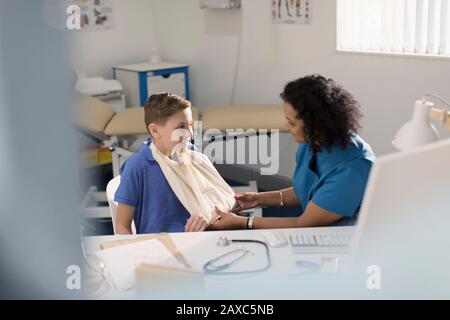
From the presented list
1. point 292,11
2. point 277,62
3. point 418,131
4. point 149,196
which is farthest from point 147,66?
point 418,131

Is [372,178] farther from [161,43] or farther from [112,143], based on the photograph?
[161,43]

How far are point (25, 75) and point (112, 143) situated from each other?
2.38m

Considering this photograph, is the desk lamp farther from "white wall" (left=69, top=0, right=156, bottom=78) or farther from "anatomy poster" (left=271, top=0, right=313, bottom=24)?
"white wall" (left=69, top=0, right=156, bottom=78)

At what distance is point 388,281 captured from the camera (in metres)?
0.73

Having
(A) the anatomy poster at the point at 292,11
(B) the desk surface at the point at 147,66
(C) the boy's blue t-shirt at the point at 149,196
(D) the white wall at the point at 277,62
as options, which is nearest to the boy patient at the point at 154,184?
(C) the boy's blue t-shirt at the point at 149,196

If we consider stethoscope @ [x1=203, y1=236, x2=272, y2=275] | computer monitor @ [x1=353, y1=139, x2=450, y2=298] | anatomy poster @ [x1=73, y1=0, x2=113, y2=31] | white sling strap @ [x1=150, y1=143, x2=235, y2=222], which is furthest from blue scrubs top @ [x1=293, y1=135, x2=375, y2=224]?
anatomy poster @ [x1=73, y1=0, x2=113, y2=31]

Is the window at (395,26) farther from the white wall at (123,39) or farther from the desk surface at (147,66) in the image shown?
the white wall at (123,39)

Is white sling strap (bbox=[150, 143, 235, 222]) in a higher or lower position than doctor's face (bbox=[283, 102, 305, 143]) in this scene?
lower

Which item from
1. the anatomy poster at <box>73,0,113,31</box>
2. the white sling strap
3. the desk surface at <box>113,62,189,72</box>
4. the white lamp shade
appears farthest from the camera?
the anatomy poster at <box>73,0,113,31</box>

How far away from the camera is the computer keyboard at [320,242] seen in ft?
3.76

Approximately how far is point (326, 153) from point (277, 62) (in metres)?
1.80

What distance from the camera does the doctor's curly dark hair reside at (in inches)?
53.3

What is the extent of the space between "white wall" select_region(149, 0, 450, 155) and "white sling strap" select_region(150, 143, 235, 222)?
124cm

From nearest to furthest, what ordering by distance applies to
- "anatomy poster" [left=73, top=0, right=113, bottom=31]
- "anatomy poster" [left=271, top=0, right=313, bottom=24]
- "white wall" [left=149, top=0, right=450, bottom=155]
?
"white wall" [left=149, top=0, right=450, bottom=155]
"anatomy poster" [left=271, top=0, right=313, bottom=24]
"anatomy poster" [left=73, top=0, right=113, bottom=31]
